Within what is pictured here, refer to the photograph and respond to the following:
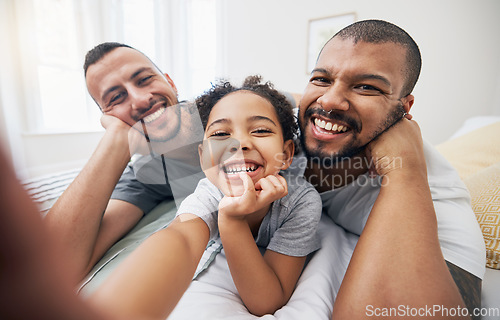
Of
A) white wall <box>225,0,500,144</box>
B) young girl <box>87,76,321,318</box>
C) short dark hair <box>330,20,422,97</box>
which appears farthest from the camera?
white wall <box>225,0,500,144</box>

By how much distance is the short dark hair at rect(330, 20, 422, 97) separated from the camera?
54cm

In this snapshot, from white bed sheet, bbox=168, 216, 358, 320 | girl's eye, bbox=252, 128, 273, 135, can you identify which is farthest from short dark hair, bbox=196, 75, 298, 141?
white bed sheet, bbox=168, 216, 358, 320

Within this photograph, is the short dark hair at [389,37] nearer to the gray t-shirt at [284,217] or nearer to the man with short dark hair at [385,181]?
the man with short dark hair at [385,181]

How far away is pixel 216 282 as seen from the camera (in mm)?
511

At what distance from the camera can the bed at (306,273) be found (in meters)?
0.41

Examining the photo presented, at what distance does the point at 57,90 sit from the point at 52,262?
37cm

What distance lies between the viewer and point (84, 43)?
1.42 feet

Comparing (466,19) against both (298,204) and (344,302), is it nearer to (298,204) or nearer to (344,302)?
(298,204)

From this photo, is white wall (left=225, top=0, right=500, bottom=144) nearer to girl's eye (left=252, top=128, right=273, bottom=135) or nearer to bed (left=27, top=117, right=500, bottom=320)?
girl's eye (left=252, top=128, right=273, bottom=135)

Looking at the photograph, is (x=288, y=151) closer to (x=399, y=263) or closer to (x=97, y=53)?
(x=399, y=263)

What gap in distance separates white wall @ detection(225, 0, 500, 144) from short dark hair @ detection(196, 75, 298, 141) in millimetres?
72

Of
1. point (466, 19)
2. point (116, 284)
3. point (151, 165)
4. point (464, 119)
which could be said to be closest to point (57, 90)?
point (151, 165)

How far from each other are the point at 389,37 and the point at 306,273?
584 millimetres

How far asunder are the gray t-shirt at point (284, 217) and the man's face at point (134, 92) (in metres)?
0.14
